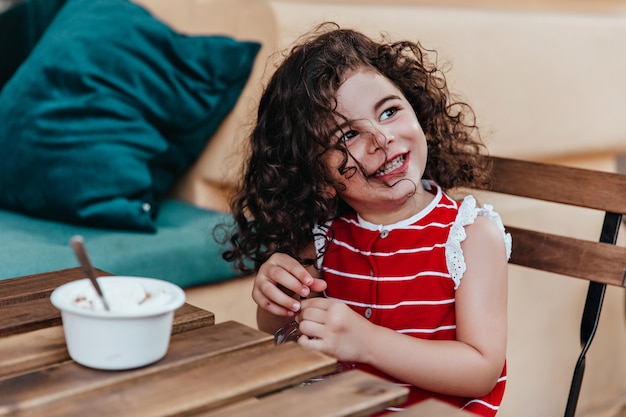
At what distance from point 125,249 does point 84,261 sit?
3.15 ft

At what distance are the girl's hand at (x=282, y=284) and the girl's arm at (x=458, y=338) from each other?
75mm

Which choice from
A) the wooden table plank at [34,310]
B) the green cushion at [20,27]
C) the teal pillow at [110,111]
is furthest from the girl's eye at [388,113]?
the green cushion at [20,27]

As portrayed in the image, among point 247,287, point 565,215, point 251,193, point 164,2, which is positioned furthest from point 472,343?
point 565,215

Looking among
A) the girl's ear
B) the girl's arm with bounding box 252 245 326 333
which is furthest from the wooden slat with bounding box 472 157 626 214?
the girl's arm with bounding box 252 245 326 333

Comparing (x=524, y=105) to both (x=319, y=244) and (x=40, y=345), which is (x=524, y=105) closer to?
(x=319, y=244)

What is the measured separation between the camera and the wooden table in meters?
0.72

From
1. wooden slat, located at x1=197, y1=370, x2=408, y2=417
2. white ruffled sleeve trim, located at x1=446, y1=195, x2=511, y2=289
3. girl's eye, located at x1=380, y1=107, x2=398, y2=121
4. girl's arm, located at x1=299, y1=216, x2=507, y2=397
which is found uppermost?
girl's eye, located at x1=380, y1=107, x2=398, y2=121

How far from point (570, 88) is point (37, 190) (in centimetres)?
169

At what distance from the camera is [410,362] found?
1.10 metres

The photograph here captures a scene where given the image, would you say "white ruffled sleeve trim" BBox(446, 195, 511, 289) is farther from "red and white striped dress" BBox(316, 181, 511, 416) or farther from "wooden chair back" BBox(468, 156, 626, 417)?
"wooden chair back" BBox(468, 156, 626, 417)

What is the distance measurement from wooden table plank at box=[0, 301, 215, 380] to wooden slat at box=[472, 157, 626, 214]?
74 cm

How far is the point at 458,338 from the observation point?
1159 millimetres

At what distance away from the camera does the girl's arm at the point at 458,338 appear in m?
1.06

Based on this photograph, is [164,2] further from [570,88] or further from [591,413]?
[591,413]
